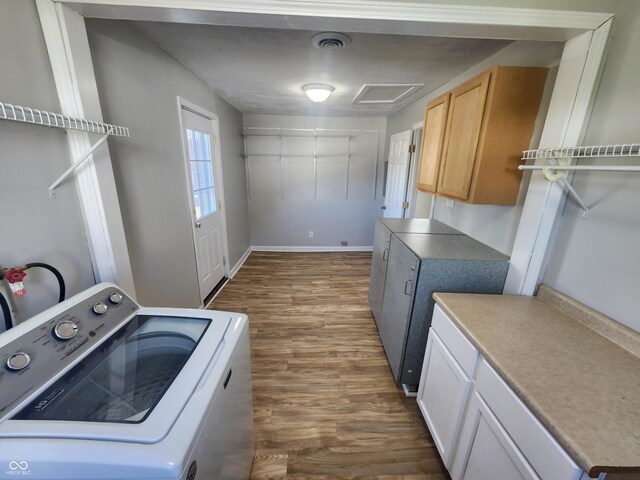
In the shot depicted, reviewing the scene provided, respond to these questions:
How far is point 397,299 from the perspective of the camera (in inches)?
70.9

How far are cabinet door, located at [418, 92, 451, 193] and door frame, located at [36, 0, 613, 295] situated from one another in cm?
65

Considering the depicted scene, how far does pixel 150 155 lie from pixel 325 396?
2057 millimetres

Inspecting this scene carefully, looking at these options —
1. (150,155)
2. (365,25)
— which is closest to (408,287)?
(365,25)

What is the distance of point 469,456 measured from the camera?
42.8 inches

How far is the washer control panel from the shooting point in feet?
2.27

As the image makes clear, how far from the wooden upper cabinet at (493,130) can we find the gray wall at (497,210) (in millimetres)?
88

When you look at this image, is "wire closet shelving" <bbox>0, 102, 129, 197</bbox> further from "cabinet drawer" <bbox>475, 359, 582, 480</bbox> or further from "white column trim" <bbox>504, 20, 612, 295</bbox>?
"white column trim" <bbox>504, 20, 612, 295</bbox>

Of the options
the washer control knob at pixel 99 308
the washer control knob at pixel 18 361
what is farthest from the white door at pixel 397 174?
the washer control knob at pixel 18 361

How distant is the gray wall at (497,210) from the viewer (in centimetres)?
137

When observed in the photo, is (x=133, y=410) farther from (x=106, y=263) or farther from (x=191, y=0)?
(x=191, y=0)

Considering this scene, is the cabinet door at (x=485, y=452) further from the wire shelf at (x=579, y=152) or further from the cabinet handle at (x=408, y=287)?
the wire shelf at (x=579, y=152)

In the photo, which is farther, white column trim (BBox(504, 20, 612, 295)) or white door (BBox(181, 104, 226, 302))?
white door (BBox(181, 104, 226, 302))

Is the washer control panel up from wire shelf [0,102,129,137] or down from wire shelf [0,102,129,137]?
down

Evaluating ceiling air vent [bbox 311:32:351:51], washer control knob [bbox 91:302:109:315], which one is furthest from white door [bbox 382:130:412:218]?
washer control knob [bbox 91:302:109:315]
